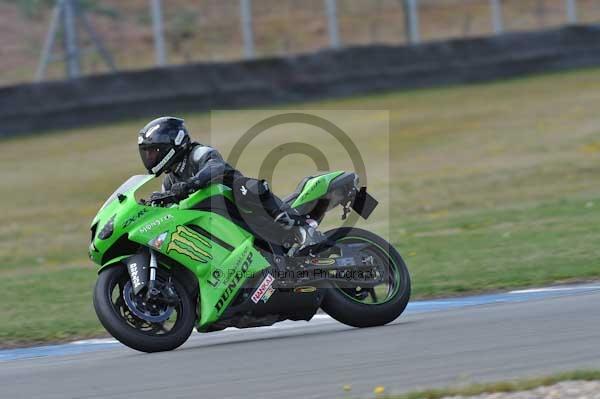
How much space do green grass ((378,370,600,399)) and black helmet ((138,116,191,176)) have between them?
9.16 ft

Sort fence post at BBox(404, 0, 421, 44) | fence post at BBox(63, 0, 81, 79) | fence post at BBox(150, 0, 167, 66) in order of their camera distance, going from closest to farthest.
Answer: fence post at BBox(63, 0, 81, 79) < fence post at BBox(150, 0, 167, 66) < fence post at BBox(404, 0, 421, 44)

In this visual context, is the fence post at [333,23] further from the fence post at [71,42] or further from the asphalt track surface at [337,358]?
the asphalt track surface at [337,358]

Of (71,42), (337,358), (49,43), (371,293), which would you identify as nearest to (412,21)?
(71,42)

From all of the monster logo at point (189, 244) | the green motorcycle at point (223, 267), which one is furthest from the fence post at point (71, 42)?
the monster logo at point (189, 244)

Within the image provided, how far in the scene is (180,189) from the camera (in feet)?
24.2

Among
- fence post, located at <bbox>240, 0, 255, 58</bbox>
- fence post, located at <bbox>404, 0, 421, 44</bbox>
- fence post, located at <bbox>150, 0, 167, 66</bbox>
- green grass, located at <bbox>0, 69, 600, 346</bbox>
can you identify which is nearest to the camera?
green grass, located at <bbox>0, 69, 600, 346</bbox>

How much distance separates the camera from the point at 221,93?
2289cm

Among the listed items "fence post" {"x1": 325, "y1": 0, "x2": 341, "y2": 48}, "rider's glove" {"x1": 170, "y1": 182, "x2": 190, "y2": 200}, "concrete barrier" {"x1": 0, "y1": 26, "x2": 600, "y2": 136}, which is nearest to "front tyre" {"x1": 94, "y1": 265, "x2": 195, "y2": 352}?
"rider's glove" {"x1": 170, "y1": 182, "x2": 190, "y2": 200}

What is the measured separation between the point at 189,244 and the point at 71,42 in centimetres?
1569

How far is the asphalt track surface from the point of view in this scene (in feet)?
19.6

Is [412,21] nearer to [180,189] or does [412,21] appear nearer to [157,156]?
[157,156]

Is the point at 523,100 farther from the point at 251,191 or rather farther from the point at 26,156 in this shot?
the point at 251,191

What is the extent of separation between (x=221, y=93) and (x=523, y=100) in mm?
6407

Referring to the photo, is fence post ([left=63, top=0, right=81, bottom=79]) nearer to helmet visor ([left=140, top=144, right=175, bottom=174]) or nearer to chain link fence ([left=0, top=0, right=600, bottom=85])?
chain link fence ([left=0, top=0, right=600, bottom=85])
